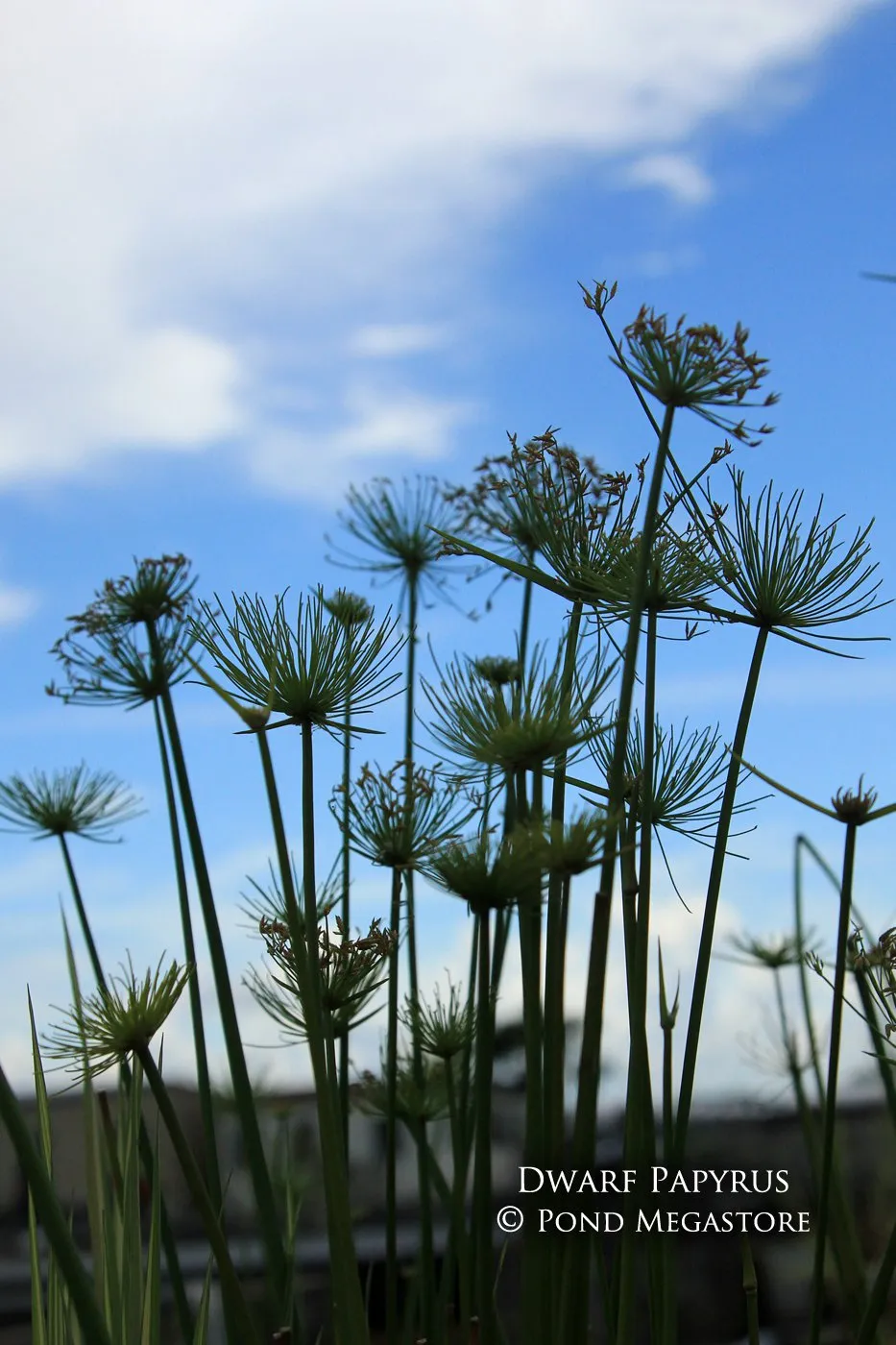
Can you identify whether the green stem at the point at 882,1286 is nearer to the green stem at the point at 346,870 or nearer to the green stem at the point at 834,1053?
the green stem at the point at 834,1053

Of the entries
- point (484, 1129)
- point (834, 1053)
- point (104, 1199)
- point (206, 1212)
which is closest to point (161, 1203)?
point (104, 1199)

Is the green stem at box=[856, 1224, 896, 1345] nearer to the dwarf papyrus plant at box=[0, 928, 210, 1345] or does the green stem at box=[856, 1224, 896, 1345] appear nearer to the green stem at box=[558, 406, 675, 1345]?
the green stem at box=[558, 406, 675, 1345]

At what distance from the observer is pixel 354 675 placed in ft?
3.55

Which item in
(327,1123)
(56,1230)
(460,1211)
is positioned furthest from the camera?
(460,1211)

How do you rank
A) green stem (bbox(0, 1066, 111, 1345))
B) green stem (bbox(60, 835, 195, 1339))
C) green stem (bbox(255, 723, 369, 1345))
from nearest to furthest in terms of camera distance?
green stem (bbox(0, 1066, 111, 1345)), green stem (bbox(255, 723, 369, 1345)), green stem (bbox(60, 835, 195, 1339))

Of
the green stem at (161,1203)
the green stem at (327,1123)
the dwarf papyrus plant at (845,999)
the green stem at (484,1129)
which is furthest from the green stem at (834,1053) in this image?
the green stem at (161,1203)

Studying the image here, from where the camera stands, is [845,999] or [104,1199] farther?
[104,1199]

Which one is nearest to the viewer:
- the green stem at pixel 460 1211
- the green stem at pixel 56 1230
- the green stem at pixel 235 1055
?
the green stem at pixel 56 1230

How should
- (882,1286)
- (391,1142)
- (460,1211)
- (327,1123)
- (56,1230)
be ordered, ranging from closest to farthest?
1. (56,1230)
2. (327,1123)
3. (882,1286)
4. (460,1211)
5. (391,1142)

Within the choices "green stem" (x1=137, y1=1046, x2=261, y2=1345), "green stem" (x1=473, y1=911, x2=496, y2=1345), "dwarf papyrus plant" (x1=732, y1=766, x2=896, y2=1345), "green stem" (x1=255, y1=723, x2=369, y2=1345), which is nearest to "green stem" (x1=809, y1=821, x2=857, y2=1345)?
"dwarf papyrus plant" (x1=732, y1=766, x2=896, y2=1345)

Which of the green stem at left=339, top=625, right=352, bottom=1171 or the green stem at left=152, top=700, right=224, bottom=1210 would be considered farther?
the green stem at left=152, top=700, right=224, bottom=1210

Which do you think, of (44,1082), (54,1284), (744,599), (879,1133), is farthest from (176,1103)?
(744,599)

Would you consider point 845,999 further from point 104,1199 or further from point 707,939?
point 104,1199

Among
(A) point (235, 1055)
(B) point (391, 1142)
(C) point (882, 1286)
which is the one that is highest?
(A) point (235, 1055)
